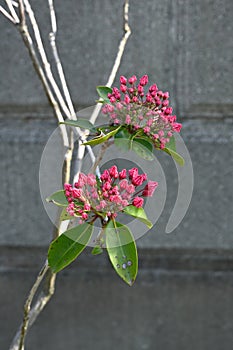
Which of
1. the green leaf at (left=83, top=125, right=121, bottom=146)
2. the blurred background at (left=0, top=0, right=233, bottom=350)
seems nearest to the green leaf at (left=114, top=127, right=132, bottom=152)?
the green leaf at (left=83, top=125, right=121, bottom=146)

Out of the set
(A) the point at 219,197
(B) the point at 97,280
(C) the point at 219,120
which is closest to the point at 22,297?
(B) the point at 97,280

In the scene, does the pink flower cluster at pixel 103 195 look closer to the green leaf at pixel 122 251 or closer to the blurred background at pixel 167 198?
the green leaf at pixel 122 251

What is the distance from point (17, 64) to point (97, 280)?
1.78ft

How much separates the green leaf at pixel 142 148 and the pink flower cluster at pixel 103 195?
44mm

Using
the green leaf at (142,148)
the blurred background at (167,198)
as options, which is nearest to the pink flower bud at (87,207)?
the green leaf at (142,148)

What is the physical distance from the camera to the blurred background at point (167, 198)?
1.24m

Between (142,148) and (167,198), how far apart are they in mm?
597

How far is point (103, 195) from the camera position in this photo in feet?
2.07

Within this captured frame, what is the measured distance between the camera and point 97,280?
4.50 ft

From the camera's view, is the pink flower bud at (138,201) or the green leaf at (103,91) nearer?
the pink flower bud at (138,201)

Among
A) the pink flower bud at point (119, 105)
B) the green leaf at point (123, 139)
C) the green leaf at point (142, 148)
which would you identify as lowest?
the green leaf at point (142, 148)

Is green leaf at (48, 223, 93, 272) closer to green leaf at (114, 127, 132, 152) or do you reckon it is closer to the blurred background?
green leaf at (114, 127, 132, 152)

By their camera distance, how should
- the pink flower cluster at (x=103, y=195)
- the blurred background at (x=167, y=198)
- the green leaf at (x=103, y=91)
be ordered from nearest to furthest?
the pink flower cluster at (x=103, y=195), the green leaf at (x=103, y=91), the blurred background at (x=167, y=198)


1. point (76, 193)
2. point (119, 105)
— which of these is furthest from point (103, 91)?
point (76, 193)
